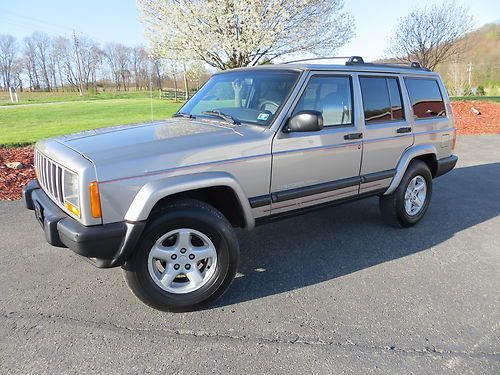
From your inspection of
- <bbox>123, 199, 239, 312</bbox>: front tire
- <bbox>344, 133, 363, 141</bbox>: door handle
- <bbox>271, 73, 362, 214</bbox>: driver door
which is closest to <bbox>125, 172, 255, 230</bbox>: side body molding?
<bbox>123, 199, 239, 312</bbox>: front tire

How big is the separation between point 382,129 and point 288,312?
7.49ft

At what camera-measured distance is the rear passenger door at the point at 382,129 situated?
405 cm

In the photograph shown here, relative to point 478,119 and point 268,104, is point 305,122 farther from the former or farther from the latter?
point 478,119

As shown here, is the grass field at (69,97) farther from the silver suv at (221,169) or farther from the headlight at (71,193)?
the headlight at (71,193)

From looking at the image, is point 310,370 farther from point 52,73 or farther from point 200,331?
point 52,73

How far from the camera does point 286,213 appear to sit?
11.7ft

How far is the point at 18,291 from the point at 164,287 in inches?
53.4

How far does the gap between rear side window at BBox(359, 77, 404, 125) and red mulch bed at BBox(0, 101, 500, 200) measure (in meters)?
5.31

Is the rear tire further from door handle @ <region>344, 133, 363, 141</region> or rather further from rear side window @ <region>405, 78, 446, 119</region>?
door handle @ <region>344, 133, 363, 141</region>

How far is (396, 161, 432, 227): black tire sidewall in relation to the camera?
456cm

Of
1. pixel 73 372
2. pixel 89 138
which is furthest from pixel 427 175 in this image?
pixel 73 372

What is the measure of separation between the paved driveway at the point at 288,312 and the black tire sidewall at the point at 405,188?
0.18 meters

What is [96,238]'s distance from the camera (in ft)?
8.44

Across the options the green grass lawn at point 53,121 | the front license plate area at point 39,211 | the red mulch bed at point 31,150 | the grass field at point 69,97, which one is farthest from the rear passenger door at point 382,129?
the grass field at point 69,97
